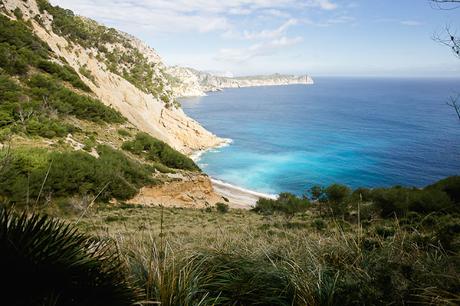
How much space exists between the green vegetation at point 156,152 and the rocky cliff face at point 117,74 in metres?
10.6

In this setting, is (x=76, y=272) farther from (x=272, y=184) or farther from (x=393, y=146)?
(x=393, y=146)

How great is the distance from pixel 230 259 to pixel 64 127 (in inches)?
969

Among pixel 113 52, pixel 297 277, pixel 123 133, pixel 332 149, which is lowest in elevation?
pixel 332 149

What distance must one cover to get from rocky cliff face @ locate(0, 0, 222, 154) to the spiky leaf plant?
39040mm

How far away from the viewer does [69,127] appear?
25.7 meters

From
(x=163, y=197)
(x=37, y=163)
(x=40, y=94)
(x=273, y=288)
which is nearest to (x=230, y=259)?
(x=273, y=288)

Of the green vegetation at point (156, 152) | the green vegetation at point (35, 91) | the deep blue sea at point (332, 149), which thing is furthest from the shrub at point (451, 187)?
the green vegetation at point (35, 91)

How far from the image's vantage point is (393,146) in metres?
60.8

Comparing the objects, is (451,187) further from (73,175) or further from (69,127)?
(69,127)

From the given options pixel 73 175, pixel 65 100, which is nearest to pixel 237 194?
pixel 65 100

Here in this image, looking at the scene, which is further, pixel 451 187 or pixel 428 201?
pixel 451 187

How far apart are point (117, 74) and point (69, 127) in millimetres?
27382

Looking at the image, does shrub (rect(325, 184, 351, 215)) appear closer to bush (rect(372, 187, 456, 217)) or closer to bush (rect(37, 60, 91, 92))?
bush (rect(372, 187, 456, 217))

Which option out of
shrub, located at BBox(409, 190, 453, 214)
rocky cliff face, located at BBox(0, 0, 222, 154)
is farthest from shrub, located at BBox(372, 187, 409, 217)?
rocky cliff face, located at BBox(0, 0, 222, 154)
